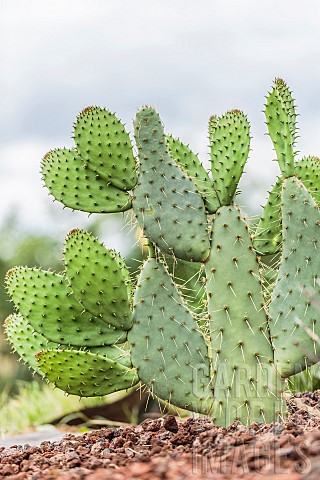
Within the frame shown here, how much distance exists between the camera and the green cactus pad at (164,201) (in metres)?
3.34

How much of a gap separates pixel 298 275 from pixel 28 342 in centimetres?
149

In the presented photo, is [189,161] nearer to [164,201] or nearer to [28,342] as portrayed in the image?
[164,201]

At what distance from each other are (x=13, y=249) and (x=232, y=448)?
41.1ft

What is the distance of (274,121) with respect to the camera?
356 cm

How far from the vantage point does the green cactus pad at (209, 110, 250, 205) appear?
11.1 feet

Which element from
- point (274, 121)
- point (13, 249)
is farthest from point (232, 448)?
point (13, 249)

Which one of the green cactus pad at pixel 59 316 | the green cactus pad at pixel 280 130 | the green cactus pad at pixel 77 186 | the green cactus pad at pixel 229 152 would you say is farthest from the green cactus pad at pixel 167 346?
the green cactus pad at pixel 280 130

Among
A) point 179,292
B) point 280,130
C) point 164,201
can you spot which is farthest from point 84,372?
point 280,130

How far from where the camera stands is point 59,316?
3609 millimetres

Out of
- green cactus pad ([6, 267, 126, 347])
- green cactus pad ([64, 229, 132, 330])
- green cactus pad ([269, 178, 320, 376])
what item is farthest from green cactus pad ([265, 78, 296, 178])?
green cactus pad ([6, 267, 126, 347])

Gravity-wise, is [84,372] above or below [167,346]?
below

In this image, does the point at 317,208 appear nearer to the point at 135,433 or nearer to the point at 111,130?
the point at 111,130

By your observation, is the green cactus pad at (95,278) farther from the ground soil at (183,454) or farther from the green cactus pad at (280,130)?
the green cactus pad at (280,130)

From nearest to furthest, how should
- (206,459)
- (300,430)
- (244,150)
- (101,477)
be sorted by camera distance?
1. (101,477)
2. (206,459)
3. (300,430)
4. (244,150)
